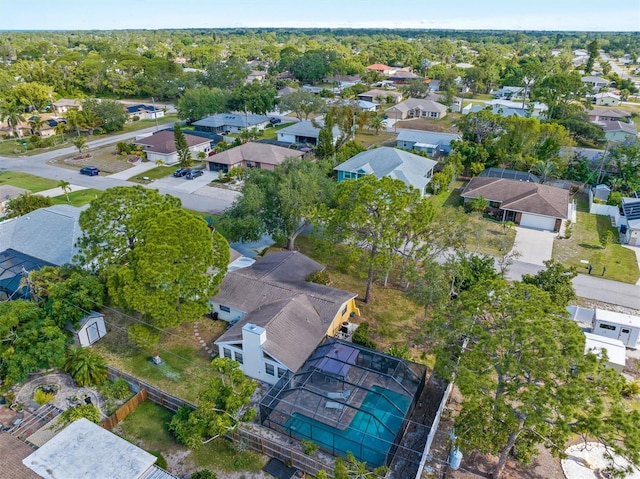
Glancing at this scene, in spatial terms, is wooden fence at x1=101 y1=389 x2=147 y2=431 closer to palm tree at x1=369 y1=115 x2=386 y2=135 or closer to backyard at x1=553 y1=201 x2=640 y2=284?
backyard at x1=553 y1=201 x2=640 y2=284

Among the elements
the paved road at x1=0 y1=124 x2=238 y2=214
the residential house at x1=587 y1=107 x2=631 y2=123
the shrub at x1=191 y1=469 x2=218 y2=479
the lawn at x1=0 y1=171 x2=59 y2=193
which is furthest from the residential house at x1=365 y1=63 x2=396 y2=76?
the shrub at x1=191 y1=469 x2=218 y2=479

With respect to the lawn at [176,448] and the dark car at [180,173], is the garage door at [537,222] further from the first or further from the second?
the dark car at [180,173]

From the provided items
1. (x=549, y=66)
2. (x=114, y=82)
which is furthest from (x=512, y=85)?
(x=114, y=82)

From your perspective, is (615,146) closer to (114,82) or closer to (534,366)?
(534,366)

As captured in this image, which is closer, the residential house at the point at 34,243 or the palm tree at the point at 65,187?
the residential house at the point at 34,243

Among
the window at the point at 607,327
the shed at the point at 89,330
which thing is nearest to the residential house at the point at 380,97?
the window at the point at 607,327

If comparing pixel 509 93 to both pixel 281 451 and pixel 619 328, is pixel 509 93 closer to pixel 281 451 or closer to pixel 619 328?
pixel 619 328
